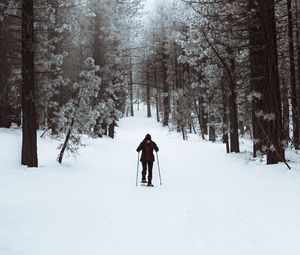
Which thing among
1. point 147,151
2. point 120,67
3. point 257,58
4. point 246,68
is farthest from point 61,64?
point 257,58

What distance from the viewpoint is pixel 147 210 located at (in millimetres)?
9688

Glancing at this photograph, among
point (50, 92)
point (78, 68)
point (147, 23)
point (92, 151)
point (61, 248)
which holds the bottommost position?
point (61, 248)

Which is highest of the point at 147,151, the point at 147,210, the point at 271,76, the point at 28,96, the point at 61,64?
the point at 61,64

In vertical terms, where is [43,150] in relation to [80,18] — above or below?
below

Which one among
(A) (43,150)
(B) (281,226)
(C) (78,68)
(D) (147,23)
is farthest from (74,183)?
(D) (147,23)

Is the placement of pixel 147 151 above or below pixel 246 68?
below

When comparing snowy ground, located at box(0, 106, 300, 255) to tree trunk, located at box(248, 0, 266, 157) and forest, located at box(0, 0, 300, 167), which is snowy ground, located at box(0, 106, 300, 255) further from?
tree trunk, located at box(248, 0, 266, 157)

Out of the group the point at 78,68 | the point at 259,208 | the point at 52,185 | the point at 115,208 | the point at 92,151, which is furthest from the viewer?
the point at 78,68

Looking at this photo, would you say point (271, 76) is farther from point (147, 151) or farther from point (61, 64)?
point (61, 64)

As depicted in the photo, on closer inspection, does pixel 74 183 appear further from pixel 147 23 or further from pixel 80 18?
pixel 147 23

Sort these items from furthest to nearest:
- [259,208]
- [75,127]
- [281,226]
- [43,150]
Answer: [43,150] → [75,127] → [259,208] → [281,226]

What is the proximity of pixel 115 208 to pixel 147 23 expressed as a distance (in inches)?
2000

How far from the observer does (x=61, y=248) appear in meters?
6.71

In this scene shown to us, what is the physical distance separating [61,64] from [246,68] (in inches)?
432
